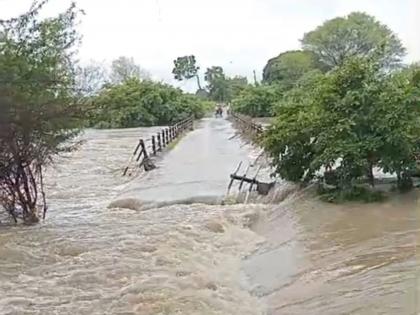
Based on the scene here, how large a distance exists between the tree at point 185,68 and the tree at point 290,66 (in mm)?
20791

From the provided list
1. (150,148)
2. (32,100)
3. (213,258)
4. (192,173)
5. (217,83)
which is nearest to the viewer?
(213,258)

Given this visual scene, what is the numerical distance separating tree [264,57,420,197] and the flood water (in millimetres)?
556

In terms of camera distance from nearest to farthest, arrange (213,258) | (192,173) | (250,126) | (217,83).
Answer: (213,258) → (192,173) → (250,126) → (217,83)

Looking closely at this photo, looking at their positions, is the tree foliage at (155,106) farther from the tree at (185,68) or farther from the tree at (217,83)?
the tree at (217,83)

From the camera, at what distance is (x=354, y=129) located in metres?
10.3

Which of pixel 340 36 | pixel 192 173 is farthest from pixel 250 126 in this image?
pixel 340 36

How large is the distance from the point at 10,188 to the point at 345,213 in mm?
5375

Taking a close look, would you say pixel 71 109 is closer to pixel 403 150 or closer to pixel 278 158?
pixel 278 158

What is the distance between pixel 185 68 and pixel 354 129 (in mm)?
78416

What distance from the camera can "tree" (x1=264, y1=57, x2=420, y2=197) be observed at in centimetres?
980

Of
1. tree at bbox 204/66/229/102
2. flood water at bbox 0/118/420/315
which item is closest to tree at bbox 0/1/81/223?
flood water at bbox 0/118/420/315

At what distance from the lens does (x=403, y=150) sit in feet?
31.9

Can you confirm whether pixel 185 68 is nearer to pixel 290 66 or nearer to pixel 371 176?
pixel 290 66

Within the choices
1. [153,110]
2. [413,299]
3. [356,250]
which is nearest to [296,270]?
[356,250]
